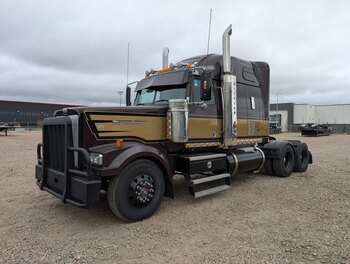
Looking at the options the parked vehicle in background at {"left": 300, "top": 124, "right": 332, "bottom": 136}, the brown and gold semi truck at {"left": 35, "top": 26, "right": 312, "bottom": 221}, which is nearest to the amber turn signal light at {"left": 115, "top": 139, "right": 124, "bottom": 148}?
the brown and gold semi truck at {"left": 35, "top": 26, "right": 312, "bottom": 221}

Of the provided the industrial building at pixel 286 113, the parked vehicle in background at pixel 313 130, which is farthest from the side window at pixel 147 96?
the industrial building at pixel 286 113

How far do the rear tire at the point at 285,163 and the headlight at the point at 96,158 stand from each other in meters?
5.35

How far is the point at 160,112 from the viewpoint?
5406 millimetres

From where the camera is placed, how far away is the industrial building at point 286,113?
52906 millimetres

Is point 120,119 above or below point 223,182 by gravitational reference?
above

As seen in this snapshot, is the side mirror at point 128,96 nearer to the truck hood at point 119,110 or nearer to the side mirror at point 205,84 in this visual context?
the truck hood at point 119,110

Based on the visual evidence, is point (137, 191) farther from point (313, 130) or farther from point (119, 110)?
point (313, 130)

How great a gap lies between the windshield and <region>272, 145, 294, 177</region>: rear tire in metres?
3.84

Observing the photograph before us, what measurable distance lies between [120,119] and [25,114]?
56.9 meters

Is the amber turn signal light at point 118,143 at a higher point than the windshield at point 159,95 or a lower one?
lower

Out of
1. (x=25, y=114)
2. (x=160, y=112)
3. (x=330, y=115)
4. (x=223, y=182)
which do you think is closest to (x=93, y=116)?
(x=160, y=112)

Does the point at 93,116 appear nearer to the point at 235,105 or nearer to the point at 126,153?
the point at 126,153

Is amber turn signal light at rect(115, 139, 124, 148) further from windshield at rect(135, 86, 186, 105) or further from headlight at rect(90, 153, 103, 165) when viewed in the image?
windshield at rect(135, 86, 186, 105)

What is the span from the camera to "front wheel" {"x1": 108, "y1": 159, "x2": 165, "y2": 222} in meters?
4.40
